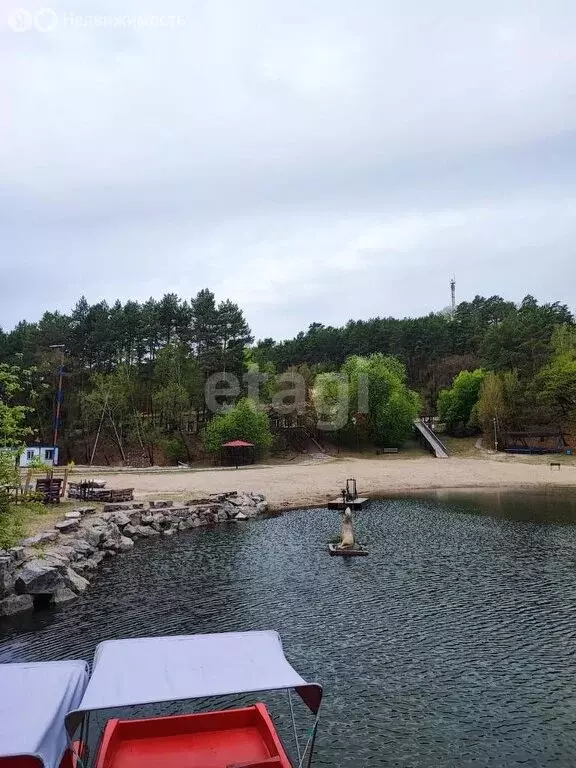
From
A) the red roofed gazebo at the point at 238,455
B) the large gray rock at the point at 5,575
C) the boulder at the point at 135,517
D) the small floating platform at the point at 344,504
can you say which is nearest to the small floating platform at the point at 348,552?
the boulder at the point at 135,517

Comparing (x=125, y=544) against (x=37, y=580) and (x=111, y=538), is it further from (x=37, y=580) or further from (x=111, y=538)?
(x=37, y=580)

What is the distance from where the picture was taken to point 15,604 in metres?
19.5

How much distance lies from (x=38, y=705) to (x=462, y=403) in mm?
87122

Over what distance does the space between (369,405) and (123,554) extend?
189 ft

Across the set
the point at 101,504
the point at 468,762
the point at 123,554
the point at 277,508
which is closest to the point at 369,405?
the point at 277,508

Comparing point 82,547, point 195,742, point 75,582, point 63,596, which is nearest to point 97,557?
point 82,547

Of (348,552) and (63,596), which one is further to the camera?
(348,552)

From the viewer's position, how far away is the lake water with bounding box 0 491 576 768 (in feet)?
38.8

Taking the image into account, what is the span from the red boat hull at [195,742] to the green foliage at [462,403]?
271 feet

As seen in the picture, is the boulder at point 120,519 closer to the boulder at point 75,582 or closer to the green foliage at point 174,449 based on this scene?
the boulder at point 75,582

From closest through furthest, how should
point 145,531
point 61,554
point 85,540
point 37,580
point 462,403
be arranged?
point 37,580
point 61,554
point 85,540
point 145,531
point 462,403

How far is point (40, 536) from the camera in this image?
25688mm

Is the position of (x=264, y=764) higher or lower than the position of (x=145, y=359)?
lower

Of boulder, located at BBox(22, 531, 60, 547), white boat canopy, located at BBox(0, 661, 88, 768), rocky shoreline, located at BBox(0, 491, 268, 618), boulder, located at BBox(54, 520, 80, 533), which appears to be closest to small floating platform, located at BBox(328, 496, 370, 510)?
rocky shoreline, located at BBox(0, 491, 268, 618)
